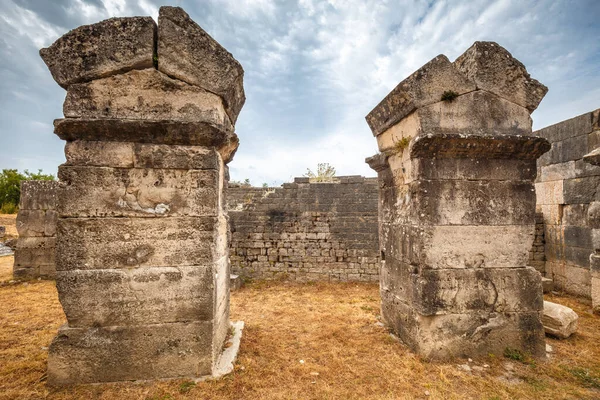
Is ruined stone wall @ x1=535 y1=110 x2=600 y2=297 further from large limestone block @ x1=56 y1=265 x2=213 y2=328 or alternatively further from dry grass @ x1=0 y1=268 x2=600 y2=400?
large limestone block @ x1=56 y1=265 x2=213 y2=328

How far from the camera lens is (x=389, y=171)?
13.1ft

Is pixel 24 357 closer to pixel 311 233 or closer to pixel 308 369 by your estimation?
pixel 308 369

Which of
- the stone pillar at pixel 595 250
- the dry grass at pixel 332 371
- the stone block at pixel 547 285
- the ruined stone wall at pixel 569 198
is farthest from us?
the stone block at pixel 547 285

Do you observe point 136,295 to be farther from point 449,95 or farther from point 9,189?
point 9,189

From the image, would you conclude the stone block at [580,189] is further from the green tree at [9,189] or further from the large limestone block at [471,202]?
the green tree at [9,189]

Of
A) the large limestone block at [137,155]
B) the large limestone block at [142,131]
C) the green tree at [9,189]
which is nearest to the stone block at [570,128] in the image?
the large limestone block at [142,131]

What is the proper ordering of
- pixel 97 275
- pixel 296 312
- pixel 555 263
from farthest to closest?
pixel 555 263 < pixel 296 312 < pixel 97 275

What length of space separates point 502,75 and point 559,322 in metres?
3.12

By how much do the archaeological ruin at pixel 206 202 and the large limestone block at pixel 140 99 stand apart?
11mm

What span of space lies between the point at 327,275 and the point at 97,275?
6548 millimetres

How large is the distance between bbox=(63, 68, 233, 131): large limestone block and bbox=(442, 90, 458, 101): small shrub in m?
2.39

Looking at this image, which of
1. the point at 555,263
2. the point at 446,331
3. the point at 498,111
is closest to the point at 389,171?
the point at 498,111

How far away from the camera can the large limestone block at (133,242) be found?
251 cm

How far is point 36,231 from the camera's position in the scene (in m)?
7.86
